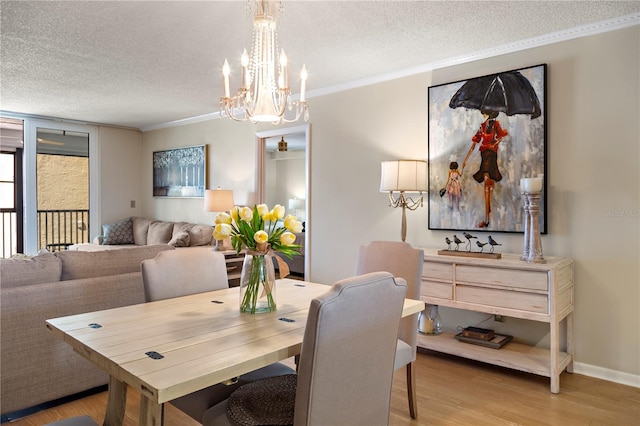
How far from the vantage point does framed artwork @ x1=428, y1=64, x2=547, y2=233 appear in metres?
3.25

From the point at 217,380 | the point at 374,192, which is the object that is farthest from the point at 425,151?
the point at 217,380

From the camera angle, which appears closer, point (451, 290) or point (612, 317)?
point (612, 317)

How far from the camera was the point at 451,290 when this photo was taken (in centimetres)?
320

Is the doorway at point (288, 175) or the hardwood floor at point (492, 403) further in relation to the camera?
the doorway at point (288, 175)

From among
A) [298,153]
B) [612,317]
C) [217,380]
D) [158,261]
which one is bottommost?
[612,317]

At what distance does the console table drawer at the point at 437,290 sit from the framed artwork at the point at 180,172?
3.91 m

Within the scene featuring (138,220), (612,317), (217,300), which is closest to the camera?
(217,300)

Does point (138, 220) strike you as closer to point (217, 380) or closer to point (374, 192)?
point (374, 192)

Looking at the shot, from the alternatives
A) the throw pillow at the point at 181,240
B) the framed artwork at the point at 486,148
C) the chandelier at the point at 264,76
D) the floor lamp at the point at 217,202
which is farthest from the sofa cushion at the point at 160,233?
the chandelier at the point at 264,76

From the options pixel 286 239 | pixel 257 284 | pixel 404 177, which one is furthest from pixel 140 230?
pixel 286 239

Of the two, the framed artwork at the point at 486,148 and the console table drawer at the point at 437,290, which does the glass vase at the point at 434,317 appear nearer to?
the console table drawer at the point at 437,290

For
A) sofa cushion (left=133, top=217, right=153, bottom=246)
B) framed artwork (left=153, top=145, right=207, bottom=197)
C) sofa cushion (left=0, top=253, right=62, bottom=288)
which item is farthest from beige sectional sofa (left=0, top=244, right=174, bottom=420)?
sofa cushion (left=133, top=217, right=153, bottom=246)

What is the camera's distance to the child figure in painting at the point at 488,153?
3.42 m

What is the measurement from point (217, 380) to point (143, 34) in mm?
2765
